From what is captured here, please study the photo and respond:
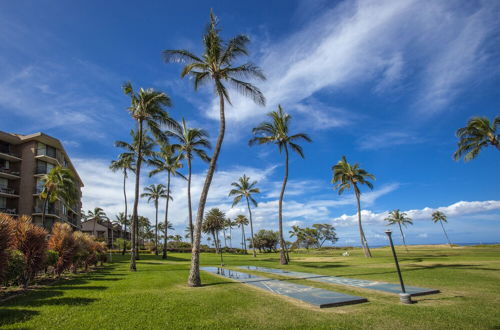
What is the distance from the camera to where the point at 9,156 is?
35312 mm

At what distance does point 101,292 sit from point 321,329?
368 inches

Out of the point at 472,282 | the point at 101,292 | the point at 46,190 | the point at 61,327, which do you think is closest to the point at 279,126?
the point at 472,282

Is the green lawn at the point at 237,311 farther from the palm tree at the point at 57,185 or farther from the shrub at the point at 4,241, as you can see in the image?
the palm tree at the point at 57,185

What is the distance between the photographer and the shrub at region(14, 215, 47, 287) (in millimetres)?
11906

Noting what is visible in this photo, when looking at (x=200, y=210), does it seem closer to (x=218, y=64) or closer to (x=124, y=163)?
(x=218, y=64)

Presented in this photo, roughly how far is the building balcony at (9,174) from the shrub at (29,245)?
1243 inches

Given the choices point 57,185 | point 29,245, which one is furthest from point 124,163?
point 29,245

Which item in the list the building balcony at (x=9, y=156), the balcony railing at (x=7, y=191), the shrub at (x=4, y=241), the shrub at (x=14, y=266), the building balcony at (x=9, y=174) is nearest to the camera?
the shrub at (x=4, y=241)

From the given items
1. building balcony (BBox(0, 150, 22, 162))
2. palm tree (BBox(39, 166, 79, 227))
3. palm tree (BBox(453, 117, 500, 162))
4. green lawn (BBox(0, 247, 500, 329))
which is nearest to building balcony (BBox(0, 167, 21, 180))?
building balcony (BBox(0, 150, 22, 162))

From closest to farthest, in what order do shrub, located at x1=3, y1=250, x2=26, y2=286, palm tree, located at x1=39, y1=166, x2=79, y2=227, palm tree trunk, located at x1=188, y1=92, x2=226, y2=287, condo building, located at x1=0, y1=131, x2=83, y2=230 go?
shrub, located at x1=3, y1=250, x2=26, y2=286
palm tree trunk, located at x1=188, y1=92, x2=226, y2=287
palm tree, located at x1=39, y1=166, x2=79, y2=227
condo building, located at x1=0, y1=131, x2=83, y2=230

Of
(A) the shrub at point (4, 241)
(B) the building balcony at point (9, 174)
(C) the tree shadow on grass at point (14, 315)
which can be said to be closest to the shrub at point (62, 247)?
(A) the shrub at point (4, 241)

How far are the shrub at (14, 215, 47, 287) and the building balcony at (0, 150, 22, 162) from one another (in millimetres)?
32290

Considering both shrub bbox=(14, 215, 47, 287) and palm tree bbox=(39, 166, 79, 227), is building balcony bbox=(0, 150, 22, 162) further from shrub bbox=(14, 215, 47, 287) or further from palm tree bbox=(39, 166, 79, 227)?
shrub bbox=(14, 215, 47, 287)

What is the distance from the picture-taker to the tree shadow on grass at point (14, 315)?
6.50 metres
